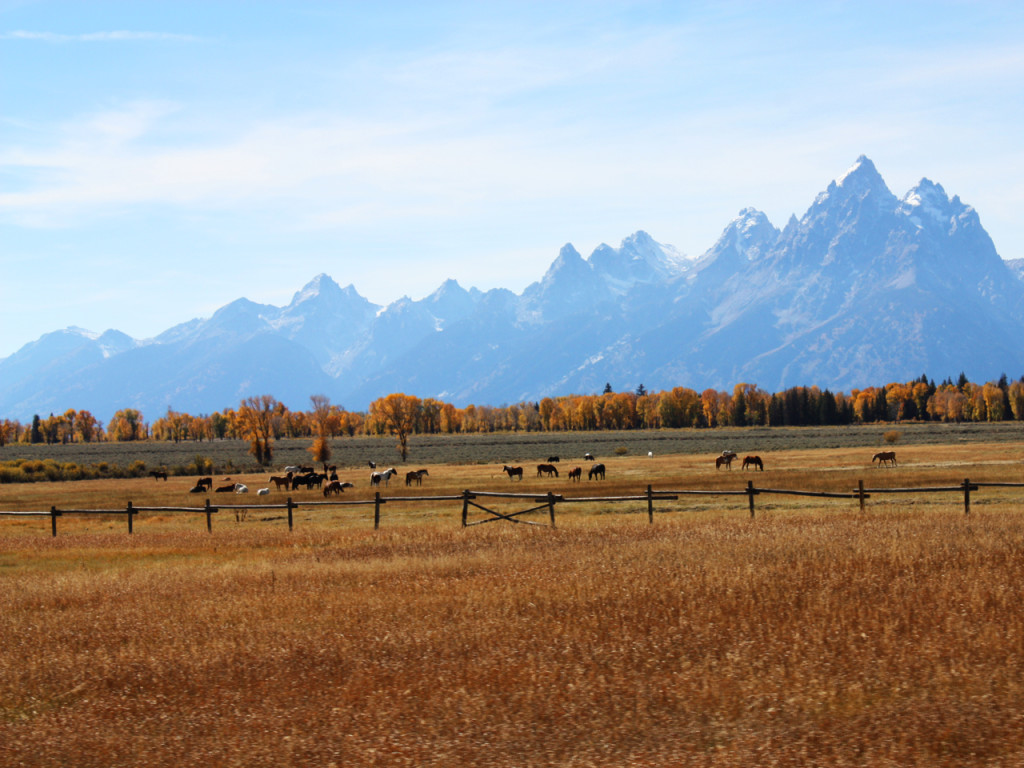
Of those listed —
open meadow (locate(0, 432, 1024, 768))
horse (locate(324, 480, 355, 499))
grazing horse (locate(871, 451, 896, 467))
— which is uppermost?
open meadow (locate(0, 432, 1024, 768))

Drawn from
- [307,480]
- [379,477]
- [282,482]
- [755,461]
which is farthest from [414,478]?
[755,461]

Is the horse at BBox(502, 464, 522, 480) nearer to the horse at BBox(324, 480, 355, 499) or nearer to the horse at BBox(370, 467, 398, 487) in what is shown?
the horse at BBox(370, 467, 398, 487)

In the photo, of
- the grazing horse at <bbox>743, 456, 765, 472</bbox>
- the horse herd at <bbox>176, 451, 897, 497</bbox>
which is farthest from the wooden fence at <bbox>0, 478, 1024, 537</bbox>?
the grazing horse at <bbox>743, 456, 765, 472</bbox>

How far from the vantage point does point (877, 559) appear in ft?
57.1

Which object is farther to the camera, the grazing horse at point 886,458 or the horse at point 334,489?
the grazing horse at point 886,458

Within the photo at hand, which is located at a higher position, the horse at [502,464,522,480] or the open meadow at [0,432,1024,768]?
the open meadow at [0,432,1024,768]

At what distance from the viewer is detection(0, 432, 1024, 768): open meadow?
9148 millimetres

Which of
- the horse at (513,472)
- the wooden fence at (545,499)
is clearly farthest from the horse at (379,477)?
the wooden fence at (545,499)

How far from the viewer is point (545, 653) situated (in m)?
12.1

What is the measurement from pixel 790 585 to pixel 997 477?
123 ft

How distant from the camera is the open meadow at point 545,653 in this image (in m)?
9.15

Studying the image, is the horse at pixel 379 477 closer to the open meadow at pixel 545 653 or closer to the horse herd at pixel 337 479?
the horse herd at pixel 337 479

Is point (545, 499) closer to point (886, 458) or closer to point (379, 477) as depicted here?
point (379, 477)

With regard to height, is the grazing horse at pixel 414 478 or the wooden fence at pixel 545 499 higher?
the wooden fence at pixel 545 499
